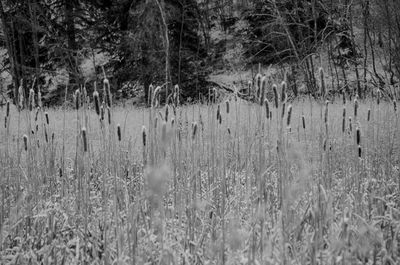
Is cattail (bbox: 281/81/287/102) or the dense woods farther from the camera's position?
the dense woods

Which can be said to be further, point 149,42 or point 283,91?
point 149,42

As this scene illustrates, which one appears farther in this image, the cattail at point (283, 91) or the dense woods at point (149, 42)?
the dense woods at point (149, 42)

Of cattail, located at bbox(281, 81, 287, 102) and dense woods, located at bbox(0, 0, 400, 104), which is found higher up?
dense woods, located at bbox(0, 0, 400, 104)

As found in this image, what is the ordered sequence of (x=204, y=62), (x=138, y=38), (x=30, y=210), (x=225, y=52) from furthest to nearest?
(x=225, y=52) → (x=204, y=62) → (x=138, y=38) → (x=30, y=210)

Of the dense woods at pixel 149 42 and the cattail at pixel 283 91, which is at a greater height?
the dense woods at pixel 149 42

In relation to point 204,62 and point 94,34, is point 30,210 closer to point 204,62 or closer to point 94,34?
point 204,62

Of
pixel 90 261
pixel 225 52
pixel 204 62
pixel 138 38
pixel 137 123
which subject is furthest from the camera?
pixel 225 52

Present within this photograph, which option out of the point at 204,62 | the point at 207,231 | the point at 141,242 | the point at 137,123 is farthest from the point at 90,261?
the point at 204,62

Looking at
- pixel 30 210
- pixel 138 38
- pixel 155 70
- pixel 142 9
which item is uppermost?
pixel 142 9

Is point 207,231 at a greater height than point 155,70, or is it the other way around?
point 155,70

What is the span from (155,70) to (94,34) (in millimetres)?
4751

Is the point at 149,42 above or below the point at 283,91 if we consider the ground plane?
above

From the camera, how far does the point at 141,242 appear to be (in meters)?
1.67

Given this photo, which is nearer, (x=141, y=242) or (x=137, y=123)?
(x=141, y=242)
